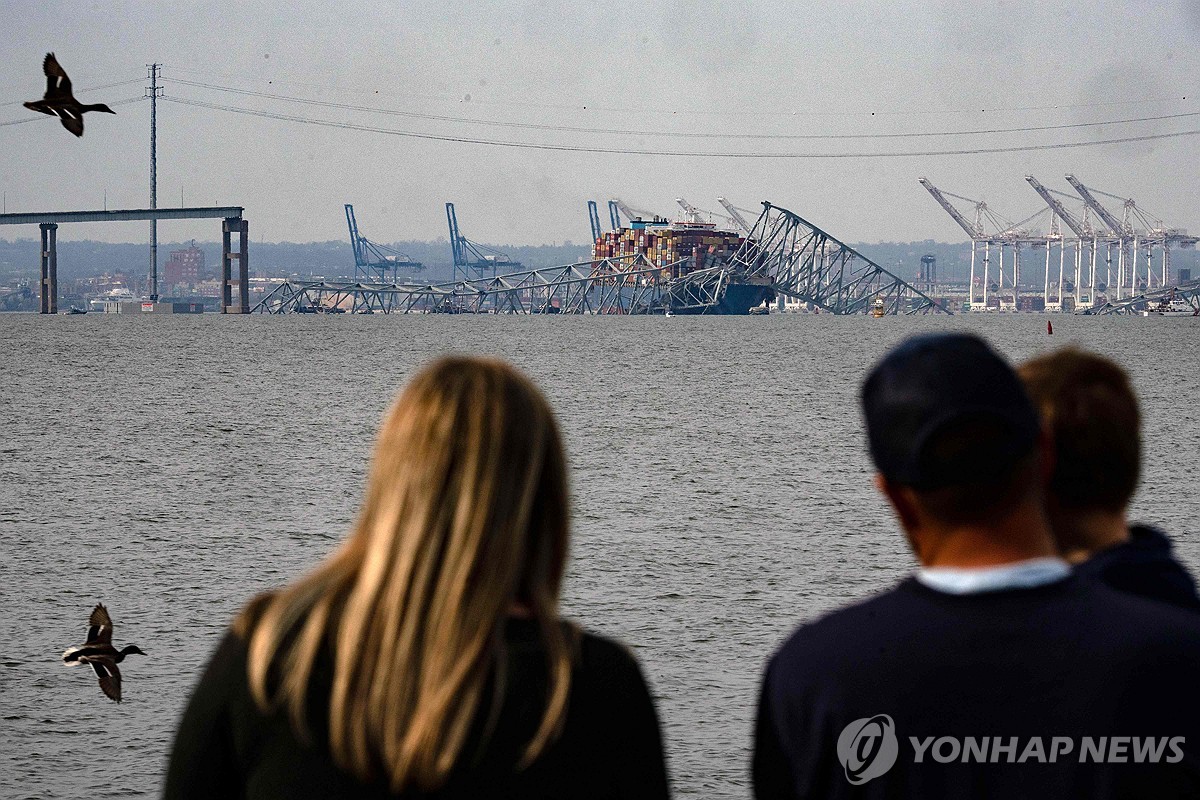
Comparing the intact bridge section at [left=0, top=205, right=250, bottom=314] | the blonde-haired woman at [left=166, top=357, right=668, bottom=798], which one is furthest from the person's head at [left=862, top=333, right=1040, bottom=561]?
the intact bridge section at [left=0, top=205, right=250, bottom=314]

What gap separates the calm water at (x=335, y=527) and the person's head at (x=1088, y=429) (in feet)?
25.0

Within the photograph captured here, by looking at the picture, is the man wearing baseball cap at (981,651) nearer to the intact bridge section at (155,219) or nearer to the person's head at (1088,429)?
A: the person's head at (1088,429)

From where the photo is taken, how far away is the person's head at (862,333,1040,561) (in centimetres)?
240

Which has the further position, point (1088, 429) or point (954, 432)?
point (1088, 429)

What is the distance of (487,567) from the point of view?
2.12m

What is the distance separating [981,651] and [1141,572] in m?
0.51

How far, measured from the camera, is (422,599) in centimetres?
207

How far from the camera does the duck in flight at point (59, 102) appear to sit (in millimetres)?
7988

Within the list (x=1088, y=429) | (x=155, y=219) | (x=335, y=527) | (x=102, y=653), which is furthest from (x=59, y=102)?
(x=155, y=219)

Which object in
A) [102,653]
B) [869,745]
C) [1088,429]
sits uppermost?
[1088,429]

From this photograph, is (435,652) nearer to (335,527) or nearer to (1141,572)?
(1141,572)

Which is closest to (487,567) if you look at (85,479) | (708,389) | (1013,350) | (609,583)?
(609,583)

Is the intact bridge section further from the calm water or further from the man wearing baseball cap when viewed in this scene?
the man wearing baseball cap

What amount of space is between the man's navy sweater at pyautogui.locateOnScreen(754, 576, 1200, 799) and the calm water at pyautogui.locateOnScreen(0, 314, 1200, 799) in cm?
780
